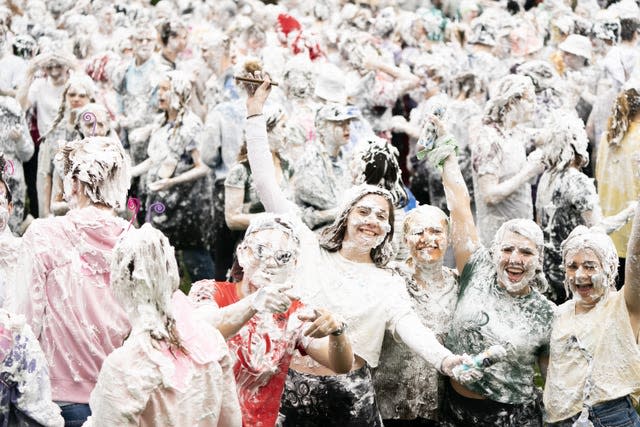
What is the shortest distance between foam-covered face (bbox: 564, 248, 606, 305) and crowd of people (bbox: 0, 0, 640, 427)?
10 mm

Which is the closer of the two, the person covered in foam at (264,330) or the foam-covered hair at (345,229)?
the person covered in foam at (264,330)

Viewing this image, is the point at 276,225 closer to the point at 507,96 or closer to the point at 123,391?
the point at 123,391

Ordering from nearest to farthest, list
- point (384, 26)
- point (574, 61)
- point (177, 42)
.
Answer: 1. point (574, 61)
2. point (177, 42)
3. point (384, 26)

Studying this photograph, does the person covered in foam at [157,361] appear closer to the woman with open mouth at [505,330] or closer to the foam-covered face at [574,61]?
the woman with open mouth at [505,330]

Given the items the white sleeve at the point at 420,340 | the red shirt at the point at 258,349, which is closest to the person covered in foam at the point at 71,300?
the red shirt at the point at 258,349

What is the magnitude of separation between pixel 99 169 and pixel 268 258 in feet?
Answer: 3.18

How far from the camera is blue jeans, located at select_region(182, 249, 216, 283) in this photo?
29.7ft

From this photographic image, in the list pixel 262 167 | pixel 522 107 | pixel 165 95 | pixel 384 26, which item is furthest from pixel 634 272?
pixel 384 26

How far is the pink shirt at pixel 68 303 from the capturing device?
5094mm

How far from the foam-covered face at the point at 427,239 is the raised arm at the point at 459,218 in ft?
0.43

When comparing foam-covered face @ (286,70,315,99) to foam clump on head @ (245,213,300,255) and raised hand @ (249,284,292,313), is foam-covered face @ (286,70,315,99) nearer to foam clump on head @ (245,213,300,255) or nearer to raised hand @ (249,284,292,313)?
foam clump on head @ (245,213,300,255)

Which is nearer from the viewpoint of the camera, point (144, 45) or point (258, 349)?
point (258, 349)

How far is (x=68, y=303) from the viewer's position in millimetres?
5152

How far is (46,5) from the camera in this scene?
655 inches
